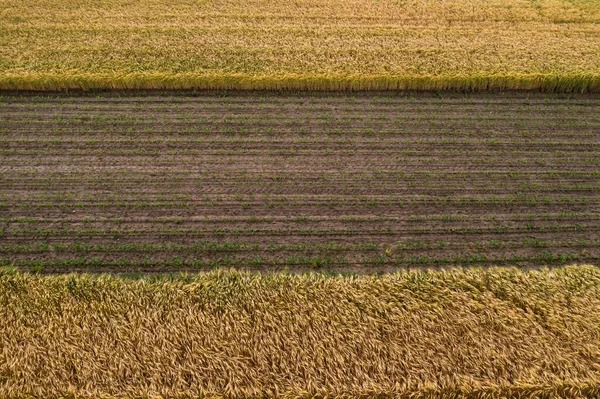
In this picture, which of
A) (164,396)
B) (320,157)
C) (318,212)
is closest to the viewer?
(164,396)

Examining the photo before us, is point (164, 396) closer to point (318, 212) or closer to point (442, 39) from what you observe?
point (318, 212)

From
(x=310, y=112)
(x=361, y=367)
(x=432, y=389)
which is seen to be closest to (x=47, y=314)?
(x=361, y=367)

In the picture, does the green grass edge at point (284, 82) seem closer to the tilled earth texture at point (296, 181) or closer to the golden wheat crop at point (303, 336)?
the tilled earth texture at point (296, 181)

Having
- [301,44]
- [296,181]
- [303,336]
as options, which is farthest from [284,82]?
[303,336]

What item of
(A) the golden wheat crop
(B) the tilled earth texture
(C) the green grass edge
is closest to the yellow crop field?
(C) the green grass edge

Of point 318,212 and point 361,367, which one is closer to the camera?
point 361,367

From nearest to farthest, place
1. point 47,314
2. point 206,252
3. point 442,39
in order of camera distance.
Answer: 1. point 47,314
2. point 206,252
3. point 442,39
